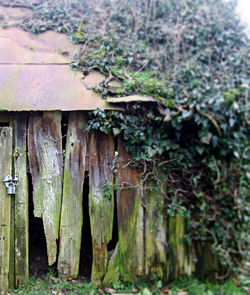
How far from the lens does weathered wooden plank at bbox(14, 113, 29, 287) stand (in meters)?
3.48

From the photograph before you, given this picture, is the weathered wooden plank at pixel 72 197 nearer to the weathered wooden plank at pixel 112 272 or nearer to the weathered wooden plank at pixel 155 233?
the weathered wooden plank at pixel 112 272

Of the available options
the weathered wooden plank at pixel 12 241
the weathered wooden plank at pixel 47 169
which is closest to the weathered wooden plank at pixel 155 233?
the weathered wooden plank at pixel 47 169

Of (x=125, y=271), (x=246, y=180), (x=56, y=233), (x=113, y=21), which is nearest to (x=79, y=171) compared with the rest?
(x=56, y=233)

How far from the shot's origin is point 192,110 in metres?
2.97

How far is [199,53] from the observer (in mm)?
3396

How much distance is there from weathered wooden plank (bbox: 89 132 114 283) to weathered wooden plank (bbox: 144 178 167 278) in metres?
0.51

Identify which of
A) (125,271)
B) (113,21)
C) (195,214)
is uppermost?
(113,21)

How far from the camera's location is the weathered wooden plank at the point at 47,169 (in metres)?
3.45

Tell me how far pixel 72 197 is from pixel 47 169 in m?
0.51

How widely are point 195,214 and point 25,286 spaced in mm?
2522

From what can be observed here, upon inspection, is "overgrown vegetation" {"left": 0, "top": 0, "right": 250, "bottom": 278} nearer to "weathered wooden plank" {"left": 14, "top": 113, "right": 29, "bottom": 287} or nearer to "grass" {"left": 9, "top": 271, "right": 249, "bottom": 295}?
"grass" {"left": 9, "top": 271, "right": 249, "bottom": 295}

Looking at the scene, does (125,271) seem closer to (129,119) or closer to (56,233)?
(56,233)

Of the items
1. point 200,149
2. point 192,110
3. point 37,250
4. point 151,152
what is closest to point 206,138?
point 200,149

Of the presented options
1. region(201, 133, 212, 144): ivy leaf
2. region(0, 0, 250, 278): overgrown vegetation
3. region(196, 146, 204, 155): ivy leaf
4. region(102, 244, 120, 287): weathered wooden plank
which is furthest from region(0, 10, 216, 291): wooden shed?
region(201, 133, 212, 144): ivy leaf
